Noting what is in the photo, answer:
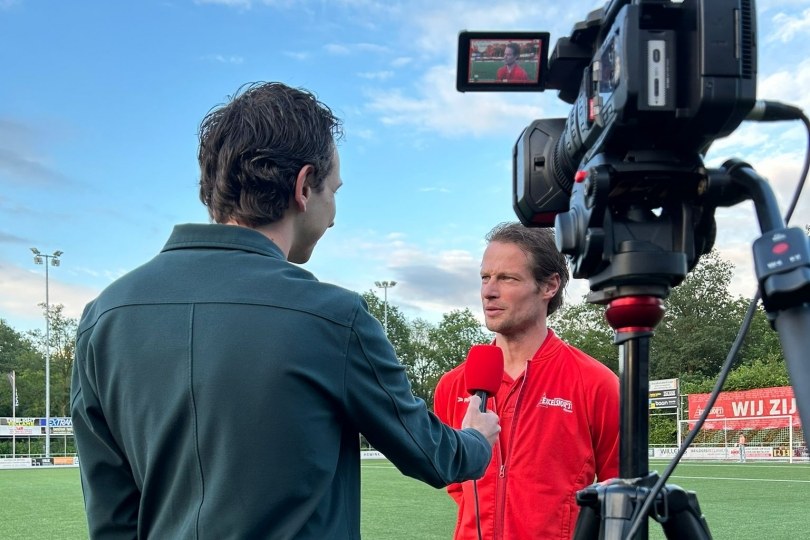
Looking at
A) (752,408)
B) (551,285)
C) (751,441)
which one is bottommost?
(751,441)

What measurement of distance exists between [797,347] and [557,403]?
1521mm

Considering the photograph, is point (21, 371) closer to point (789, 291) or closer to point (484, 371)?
point (484, 371)

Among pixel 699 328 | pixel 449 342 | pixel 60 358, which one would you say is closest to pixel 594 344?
pixel 699 328

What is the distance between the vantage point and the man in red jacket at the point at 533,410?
7.73 feet

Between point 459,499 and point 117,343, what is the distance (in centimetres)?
157

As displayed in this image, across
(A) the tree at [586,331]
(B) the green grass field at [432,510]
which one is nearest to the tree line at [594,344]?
(A) the tree at [586,331]

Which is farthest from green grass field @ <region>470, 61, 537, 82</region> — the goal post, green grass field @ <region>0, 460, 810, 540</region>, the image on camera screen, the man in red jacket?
the goal post

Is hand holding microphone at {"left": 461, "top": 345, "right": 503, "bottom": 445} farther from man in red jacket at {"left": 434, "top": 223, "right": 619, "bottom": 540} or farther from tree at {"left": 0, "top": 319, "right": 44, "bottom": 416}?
tree at {"left": 0, "top": 319, "right": 44, "bottom": 416}

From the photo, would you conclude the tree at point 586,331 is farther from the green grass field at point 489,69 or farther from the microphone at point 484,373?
the green grass field at point 489,69

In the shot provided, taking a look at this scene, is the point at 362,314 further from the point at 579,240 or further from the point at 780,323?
the point at 780,323

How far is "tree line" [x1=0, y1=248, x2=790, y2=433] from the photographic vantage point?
A: 1628 inches

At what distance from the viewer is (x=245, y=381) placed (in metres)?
1.30

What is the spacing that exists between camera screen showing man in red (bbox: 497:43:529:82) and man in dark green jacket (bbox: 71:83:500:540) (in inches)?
16.1

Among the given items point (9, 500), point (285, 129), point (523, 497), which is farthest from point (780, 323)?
point (9, 500)
